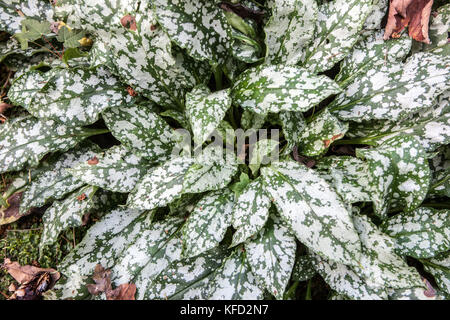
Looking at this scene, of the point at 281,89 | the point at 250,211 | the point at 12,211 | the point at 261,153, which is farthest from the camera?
the point at 12,211

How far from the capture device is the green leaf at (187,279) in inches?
67.4

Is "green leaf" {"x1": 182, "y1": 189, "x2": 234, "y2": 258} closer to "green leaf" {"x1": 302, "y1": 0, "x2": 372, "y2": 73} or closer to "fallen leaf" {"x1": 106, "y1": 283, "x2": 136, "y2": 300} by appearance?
"fallen leaf" {"x1": 106, "y1": 283, "x2": 136, "y2": 300}

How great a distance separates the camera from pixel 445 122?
1670 millimetres

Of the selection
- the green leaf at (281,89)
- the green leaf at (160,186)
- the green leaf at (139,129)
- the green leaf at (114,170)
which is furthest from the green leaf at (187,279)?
the green leaf at (281,89)

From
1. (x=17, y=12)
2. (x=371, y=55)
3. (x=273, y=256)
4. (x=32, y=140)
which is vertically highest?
(x=17, y=12)

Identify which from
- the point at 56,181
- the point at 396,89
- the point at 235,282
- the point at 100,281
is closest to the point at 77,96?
the point at 56,181

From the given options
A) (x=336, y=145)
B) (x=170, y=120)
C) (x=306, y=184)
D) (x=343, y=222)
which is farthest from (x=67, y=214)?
(x=336, y=145)

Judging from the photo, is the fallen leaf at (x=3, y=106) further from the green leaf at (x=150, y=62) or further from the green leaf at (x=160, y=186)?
the green leaf at (x=160, y=186)

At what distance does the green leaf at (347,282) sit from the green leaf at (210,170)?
626 mm

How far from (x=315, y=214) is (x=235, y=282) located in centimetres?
→ 54

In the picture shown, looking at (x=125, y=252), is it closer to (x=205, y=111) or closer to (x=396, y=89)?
(x=205, y=111)

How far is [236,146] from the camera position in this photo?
182 centimetres

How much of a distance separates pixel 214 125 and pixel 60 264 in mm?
1129

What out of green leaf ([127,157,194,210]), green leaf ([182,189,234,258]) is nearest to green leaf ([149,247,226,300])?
green leaf ([182,189,234,258])
